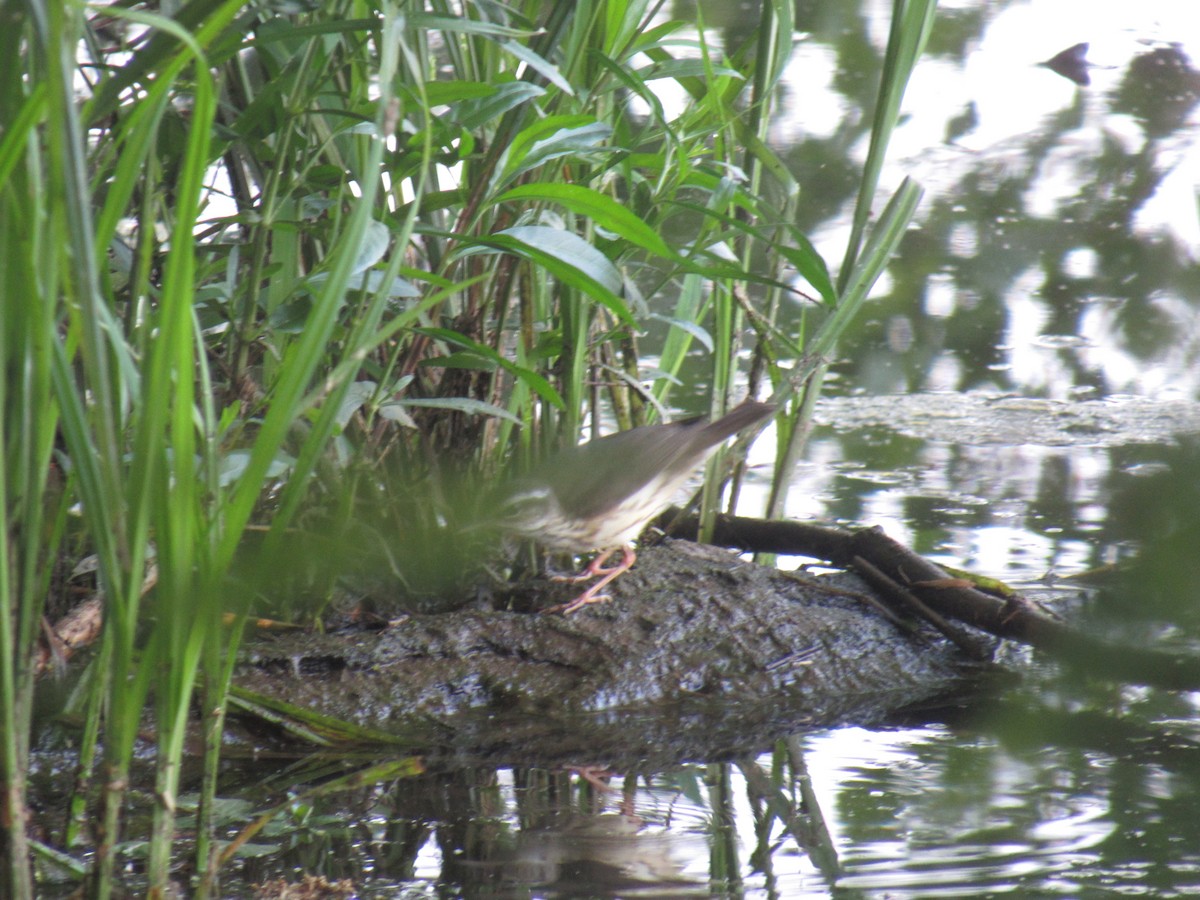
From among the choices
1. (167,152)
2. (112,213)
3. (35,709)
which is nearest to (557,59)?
(167,152)

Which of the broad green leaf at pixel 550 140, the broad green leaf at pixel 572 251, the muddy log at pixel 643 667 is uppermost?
the broad green leaf at pixel 550 140

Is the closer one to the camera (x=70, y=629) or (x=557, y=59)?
(x=70, y=629)

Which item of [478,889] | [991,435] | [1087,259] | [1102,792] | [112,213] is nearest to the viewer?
[1087,259]

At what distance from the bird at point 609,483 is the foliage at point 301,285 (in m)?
0.11

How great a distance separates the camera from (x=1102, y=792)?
80cm

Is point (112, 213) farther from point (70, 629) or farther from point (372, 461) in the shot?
point (372, 461)

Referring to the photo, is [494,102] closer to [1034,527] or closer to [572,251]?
[572,251]

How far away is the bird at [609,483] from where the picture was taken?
230 centimetres

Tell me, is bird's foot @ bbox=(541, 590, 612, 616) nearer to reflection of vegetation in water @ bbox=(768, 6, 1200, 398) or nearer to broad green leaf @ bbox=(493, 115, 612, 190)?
broad green leaf @ bbox=(493, 115, 612, 190)

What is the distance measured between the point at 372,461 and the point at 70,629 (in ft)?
1.93

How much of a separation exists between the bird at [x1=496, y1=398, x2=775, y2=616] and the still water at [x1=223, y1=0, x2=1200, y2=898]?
0.56 meters

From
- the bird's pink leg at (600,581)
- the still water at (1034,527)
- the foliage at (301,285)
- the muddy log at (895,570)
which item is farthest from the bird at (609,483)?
the still water at (1034,527)

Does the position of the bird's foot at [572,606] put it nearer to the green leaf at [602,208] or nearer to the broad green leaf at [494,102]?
the green leaf at [602,208]

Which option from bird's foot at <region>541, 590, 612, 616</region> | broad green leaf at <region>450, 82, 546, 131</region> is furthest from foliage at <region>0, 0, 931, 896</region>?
bird's foot at <region>541, 590, 612, 616</region>
